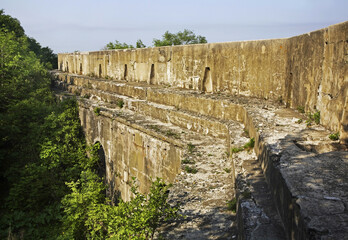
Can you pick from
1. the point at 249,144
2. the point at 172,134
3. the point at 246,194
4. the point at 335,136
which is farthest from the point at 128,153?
the point at 335,136

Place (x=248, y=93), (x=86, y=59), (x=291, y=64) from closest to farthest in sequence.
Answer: (x=291, y=64)
(x=248, y=93)
(x=86, y=59)

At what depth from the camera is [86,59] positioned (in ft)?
51.7

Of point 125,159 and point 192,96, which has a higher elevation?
point 192,96

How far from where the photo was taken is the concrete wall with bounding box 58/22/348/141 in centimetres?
346

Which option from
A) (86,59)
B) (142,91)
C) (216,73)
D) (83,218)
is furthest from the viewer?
(86,59)

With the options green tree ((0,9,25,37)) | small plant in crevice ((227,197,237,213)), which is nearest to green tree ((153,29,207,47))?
green tree ((0,9,25,37))

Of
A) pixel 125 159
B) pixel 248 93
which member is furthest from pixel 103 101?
pixel 248 93

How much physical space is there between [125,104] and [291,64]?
16.6 ft

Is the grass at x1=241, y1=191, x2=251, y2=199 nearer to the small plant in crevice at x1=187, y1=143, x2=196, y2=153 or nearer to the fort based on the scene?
the fort

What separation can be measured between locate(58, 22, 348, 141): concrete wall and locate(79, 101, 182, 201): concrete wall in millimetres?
2249

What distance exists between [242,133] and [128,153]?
3.16 meters

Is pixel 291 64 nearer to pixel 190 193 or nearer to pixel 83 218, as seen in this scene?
pixel 190 193

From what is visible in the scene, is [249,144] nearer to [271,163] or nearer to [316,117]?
[316,117]

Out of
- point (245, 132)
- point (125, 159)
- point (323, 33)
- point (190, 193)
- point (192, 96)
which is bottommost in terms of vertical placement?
point (125, 159)
